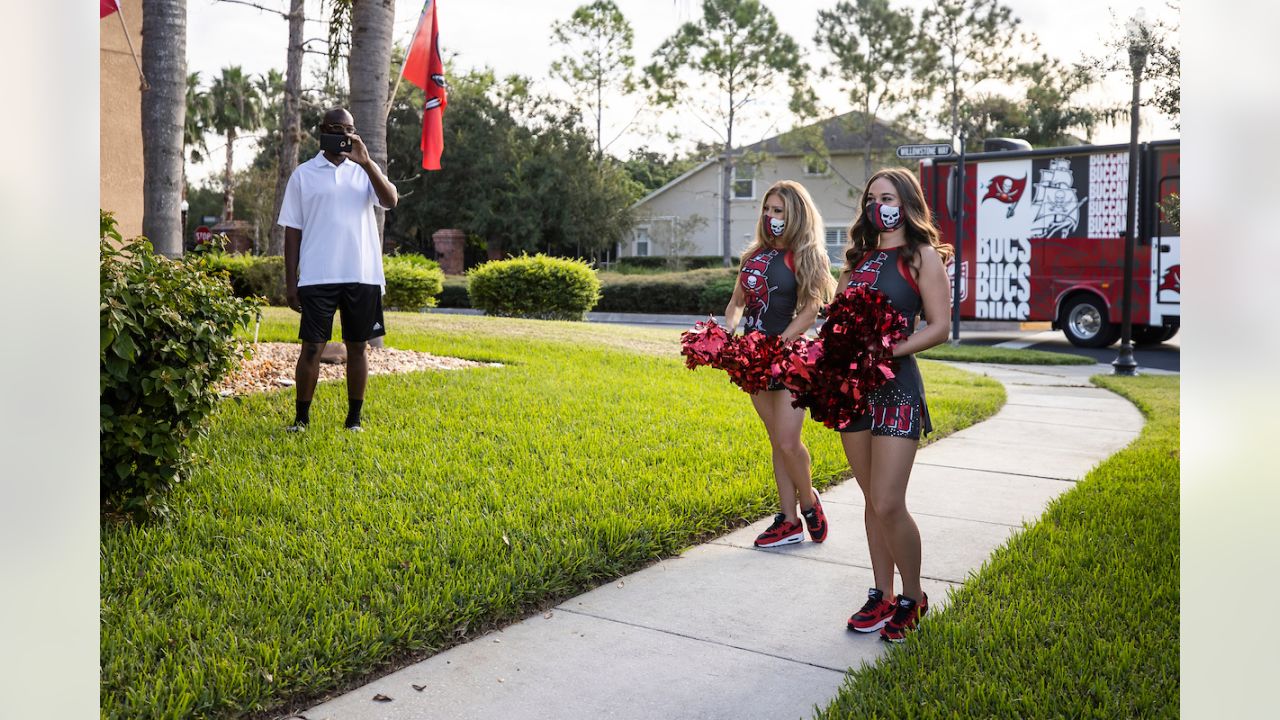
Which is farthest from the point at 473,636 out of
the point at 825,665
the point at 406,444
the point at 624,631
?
Answer: the point at 406,444

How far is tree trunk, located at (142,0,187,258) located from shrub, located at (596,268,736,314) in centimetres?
2036

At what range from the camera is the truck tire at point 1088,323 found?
1803cm

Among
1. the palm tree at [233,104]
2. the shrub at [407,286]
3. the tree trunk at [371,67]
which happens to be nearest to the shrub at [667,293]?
the shrub at [407,286]

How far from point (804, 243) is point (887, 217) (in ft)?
3.36

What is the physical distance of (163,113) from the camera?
784cm

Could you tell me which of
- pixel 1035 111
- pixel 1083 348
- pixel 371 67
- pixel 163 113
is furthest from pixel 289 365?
pixel 1035 111

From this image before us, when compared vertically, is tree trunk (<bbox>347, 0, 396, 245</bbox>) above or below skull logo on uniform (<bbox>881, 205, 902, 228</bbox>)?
above

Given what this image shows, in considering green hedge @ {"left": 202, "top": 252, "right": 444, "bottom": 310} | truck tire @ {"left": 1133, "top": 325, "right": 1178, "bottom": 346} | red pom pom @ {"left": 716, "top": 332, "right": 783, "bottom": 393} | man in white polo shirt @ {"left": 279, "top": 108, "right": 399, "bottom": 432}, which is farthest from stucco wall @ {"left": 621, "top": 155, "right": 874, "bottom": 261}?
red pom pom @ {"left": 716, "top": 332, "right": 783, "bottom": 393}

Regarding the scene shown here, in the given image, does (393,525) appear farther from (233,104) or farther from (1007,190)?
(233,104)

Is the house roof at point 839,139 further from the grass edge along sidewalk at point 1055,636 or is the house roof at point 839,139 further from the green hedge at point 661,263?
the grass edge along sidewalk at point 1055,636

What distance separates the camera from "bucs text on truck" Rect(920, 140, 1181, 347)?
16.9m

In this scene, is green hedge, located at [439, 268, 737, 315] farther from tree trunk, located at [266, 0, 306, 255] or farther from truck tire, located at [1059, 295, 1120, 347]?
tree trunk, located at [266, 0, 306, 255]

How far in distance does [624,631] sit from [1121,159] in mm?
16038
